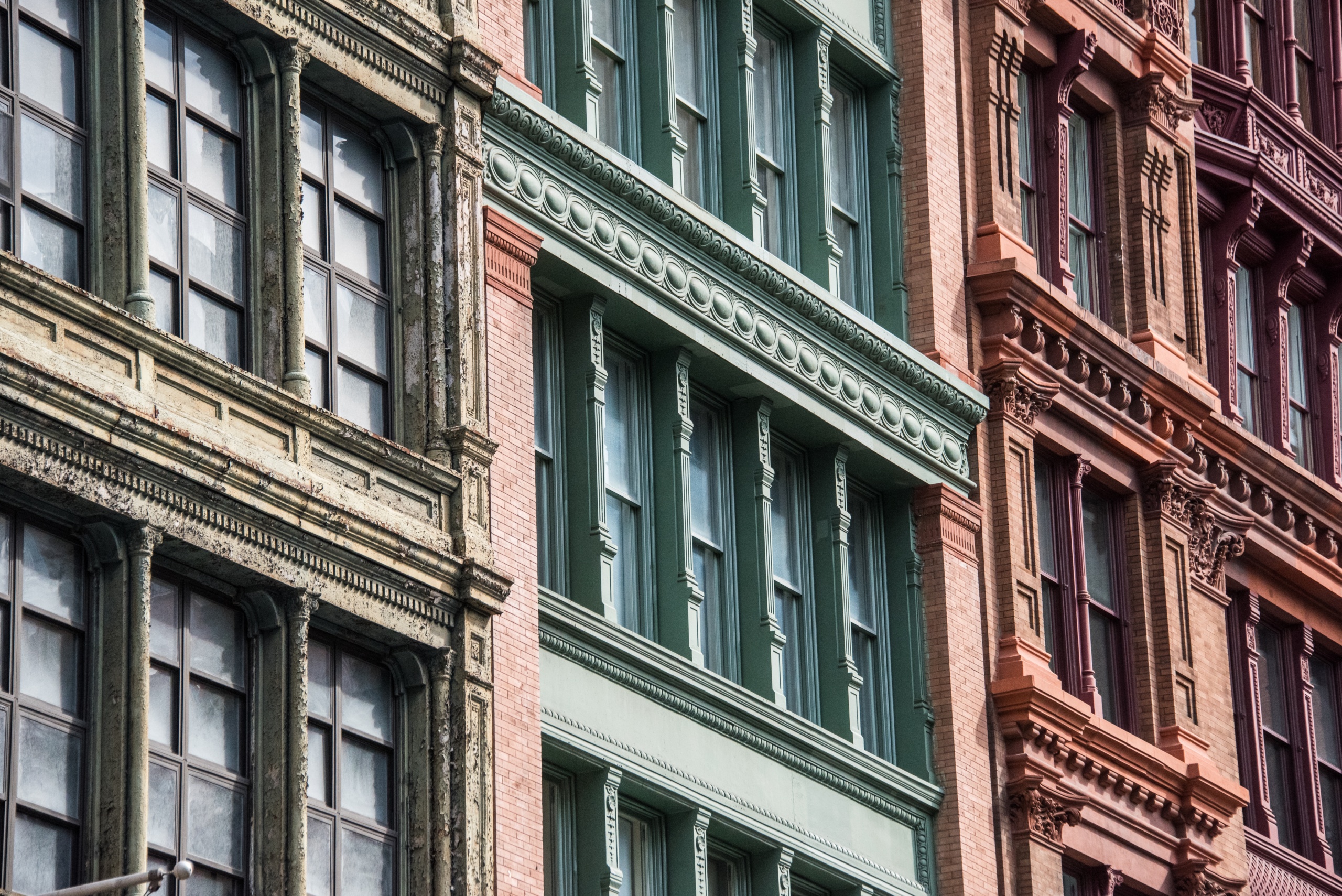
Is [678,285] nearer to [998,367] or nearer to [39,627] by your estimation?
[998,367]

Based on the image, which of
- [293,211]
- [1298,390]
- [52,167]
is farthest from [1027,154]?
[52,167]

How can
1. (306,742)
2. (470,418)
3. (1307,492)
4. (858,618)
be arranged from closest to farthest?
(306,742)
(470,418)
(858,618)
(1307,492)

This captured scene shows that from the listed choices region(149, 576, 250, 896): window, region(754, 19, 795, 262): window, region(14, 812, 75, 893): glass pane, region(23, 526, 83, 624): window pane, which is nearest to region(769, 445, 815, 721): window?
region(754, 19, 795, 262): window

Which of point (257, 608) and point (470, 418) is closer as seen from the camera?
point (257, 608)

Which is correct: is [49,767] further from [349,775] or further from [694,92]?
[694,92]

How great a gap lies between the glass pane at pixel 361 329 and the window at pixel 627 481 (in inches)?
142

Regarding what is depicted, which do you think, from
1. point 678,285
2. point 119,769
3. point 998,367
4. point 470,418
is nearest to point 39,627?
point 119,769

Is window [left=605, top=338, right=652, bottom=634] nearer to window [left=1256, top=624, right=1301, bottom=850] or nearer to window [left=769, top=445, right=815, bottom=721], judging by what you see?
window [left=769, top=445, right=815, bottom=721]

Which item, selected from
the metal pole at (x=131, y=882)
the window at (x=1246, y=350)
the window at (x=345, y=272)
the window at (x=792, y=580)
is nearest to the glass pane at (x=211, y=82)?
the window at (x=345, y=272)

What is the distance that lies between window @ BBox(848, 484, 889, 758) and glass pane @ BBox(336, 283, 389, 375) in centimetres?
774

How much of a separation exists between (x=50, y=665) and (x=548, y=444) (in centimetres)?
734

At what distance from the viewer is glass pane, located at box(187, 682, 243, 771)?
2192cm

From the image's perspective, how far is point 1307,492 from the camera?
127ft

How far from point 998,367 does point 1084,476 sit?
87.3 inches
